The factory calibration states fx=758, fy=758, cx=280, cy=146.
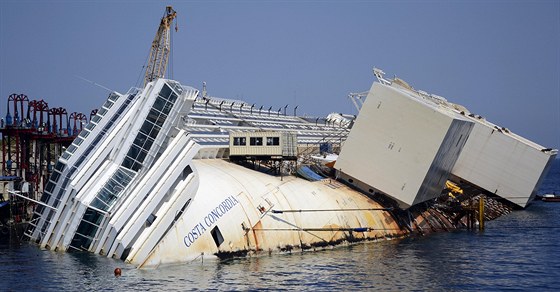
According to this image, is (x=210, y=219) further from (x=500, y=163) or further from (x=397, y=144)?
(x=500, y=163)

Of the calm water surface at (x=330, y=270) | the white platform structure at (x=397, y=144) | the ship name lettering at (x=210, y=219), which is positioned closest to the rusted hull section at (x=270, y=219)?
the ship name lettering at (x=210, y=219)

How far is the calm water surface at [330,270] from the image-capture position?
52.9m

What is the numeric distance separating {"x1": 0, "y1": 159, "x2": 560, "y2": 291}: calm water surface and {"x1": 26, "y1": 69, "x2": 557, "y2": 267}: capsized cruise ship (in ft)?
6.19

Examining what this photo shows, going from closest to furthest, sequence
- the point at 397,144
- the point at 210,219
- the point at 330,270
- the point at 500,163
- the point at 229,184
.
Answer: the point at 330,270 < the point at 210,219 < the point at 229,184 < the point at 397,144 < the point at 500,163

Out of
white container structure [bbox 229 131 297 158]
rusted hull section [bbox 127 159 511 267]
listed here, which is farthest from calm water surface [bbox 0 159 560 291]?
white container structure [bbox 229 131 297 158]

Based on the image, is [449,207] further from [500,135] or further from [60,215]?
Result: [60,215]

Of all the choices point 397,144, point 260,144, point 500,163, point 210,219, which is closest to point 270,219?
point 210,219

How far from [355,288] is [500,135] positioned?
65679mm

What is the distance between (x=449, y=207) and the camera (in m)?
92.2

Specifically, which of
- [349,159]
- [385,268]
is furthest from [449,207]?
[385,268]

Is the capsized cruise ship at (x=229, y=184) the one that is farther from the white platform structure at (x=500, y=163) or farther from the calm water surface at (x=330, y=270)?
the white platform structure at (x=500, y=163)

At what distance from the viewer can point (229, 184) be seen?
65.8 m

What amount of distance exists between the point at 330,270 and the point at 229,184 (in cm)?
1232

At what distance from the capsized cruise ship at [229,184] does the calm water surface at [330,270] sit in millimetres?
1886
